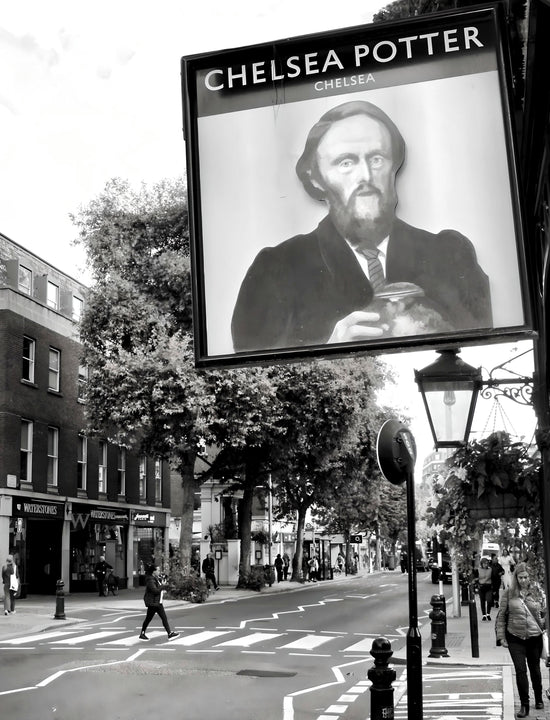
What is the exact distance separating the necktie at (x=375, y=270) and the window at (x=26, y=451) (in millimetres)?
29754

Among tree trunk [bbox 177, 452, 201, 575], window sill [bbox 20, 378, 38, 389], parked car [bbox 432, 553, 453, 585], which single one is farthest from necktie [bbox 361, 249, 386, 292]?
window sill [bbox 20, 378, 38, 389]

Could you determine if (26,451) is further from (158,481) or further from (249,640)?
(249,640)

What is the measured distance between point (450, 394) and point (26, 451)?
29.1 metres

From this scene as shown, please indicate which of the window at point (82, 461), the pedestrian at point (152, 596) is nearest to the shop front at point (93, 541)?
the window at point (82, 461)

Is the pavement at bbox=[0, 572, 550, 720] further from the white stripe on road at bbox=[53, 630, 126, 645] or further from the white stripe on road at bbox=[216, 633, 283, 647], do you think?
the white stripe on road at bbox=[216, 633, 283, 647]

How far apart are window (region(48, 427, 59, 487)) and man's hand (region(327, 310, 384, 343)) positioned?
31407mm

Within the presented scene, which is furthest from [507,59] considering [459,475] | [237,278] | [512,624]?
[512,624]

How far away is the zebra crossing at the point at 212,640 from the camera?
1775 centimetres

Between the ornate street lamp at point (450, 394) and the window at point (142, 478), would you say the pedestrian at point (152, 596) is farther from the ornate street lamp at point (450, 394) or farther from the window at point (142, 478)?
the window at point (142, 478)

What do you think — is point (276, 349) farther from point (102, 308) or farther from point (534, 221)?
A: point (102, 308)

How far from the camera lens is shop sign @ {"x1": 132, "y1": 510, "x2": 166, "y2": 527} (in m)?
40.3

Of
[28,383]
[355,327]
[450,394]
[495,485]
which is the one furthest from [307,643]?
[28,383]

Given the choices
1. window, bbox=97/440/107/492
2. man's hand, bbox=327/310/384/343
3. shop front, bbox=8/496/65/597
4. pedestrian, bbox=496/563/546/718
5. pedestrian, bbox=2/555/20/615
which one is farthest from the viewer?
window, bbox=97/440/107/492

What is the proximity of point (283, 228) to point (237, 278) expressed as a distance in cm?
48
